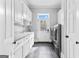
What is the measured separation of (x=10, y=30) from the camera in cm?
148

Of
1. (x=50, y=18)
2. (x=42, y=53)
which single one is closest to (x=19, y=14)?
(x=42, y=53)

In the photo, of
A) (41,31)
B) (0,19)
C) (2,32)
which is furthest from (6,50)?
(41,31)

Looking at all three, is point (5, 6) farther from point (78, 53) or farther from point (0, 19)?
point (78, 53)

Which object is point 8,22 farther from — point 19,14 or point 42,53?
point 42,53

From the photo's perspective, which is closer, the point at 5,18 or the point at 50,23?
the point at 5,18

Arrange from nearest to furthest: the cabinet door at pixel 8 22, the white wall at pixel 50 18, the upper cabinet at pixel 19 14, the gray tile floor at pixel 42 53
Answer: the cabinet door at pixel 8 22 → the upper cabinet at pixel 19 14 → the gray tile floor at pixel 42 53 → the white wall at pixel 50 18

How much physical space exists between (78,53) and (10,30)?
1056 millimetres

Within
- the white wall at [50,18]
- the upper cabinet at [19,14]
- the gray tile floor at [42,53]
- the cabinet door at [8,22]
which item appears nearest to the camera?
the cabinet door at [8,22]

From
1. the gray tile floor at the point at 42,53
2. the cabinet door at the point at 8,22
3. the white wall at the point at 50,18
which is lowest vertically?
the gray tile floor at the point at 42,53

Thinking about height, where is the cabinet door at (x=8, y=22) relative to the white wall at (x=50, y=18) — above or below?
below

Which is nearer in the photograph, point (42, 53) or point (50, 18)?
point (42, 53)

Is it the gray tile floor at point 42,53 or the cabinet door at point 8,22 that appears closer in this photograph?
the cabinet door at point 8,22

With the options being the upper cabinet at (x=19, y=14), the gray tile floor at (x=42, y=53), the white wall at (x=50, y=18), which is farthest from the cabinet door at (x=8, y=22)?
the white wall at (x=50, y=18)

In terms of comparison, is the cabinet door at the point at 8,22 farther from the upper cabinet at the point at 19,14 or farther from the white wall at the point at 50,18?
the white wall at the point at 50,18
